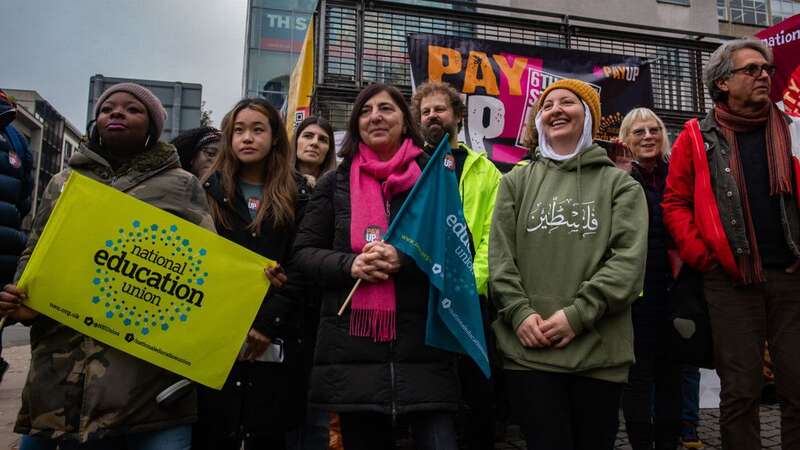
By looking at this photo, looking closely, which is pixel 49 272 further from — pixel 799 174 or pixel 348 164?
pixel 799 174

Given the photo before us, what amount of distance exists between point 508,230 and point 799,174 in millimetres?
1476

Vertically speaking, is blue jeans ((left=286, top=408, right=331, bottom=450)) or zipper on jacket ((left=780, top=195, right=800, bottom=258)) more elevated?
zipper on jacket ((left=780, top=195, right=800, bottom=258))

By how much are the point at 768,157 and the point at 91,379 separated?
10.2 ft

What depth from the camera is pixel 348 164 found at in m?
2.42

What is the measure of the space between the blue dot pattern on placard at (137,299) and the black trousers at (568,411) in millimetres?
1354

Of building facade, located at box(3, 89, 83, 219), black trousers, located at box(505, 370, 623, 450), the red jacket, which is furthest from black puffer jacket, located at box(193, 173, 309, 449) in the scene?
building facade, located at box(3, 89, 83, 219)

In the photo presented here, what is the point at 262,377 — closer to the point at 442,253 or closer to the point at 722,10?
the point at 442,253

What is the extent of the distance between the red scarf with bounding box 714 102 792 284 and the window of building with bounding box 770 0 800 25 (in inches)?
1065

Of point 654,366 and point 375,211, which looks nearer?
point 375,211

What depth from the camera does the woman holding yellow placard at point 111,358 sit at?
75.2 inches

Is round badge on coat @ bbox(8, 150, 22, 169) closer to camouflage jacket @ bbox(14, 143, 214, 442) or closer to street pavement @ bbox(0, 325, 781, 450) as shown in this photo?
camouflage jacket @ bbox(14, 143, 214, 442)

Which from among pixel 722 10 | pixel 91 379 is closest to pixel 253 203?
pixel 91 379

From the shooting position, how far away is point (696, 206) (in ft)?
9.28

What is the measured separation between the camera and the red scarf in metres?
2.58
